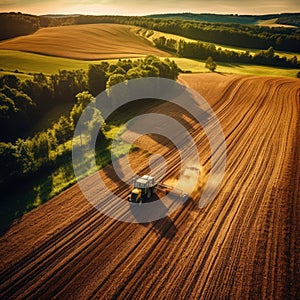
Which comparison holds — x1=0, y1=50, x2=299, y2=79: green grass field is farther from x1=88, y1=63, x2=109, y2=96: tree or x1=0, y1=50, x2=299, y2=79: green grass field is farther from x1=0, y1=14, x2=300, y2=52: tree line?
x1=0, y1=14, x2=300, y2=52: tree line

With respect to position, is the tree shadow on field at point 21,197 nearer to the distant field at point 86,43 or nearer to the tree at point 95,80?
the tree at point 95,80

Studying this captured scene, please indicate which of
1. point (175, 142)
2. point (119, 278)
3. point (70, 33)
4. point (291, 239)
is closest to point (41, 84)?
point (175, 142)

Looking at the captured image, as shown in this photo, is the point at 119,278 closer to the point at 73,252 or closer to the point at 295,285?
the point at 73,252

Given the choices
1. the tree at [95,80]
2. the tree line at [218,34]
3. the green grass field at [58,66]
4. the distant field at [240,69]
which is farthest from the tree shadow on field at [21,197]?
the tree line at [218,34]

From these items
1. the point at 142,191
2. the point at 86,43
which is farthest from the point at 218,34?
the point at 142,191

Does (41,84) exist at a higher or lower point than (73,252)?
higher

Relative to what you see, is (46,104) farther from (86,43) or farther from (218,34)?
(218,34)

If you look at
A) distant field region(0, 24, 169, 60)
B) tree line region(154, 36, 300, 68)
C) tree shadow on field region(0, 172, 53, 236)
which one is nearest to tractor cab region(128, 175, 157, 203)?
tree shadow on field region(0, 172, 53, 236)
